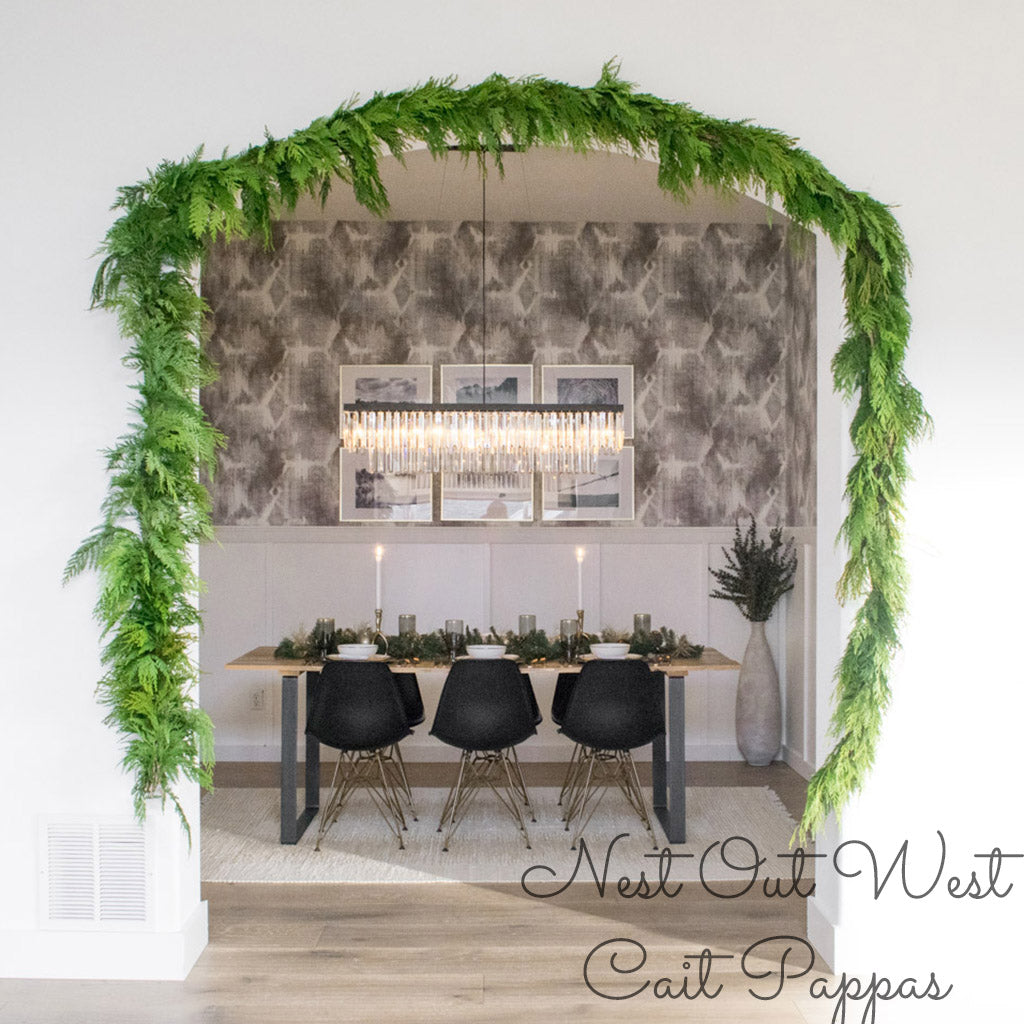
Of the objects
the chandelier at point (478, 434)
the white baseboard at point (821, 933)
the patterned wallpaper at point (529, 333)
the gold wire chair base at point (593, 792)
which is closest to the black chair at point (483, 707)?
the gold wire chair base at point (593, 792)

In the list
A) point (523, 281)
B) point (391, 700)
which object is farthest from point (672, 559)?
point (391, 700)

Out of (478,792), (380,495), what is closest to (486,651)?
(478,792)

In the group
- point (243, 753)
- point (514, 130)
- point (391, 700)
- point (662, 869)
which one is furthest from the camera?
point (243, 753)

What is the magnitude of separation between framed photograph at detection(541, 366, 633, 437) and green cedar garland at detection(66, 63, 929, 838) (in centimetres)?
313

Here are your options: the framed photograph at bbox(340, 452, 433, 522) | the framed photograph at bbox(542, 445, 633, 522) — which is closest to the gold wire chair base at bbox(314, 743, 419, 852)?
the framed photograph at bbox(340, 452, 433, 522)

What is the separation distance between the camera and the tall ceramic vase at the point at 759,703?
19.7 feet

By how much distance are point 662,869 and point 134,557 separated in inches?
96.1

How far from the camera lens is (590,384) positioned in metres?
6.39

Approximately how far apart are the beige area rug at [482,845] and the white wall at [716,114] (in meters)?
1.10

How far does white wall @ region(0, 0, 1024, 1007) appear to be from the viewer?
3262 mm

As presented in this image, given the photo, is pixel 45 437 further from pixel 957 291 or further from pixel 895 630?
pixel 957 291

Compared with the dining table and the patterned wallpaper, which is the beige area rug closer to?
the dining table

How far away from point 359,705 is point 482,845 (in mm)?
812

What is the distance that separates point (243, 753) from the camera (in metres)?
6.23
